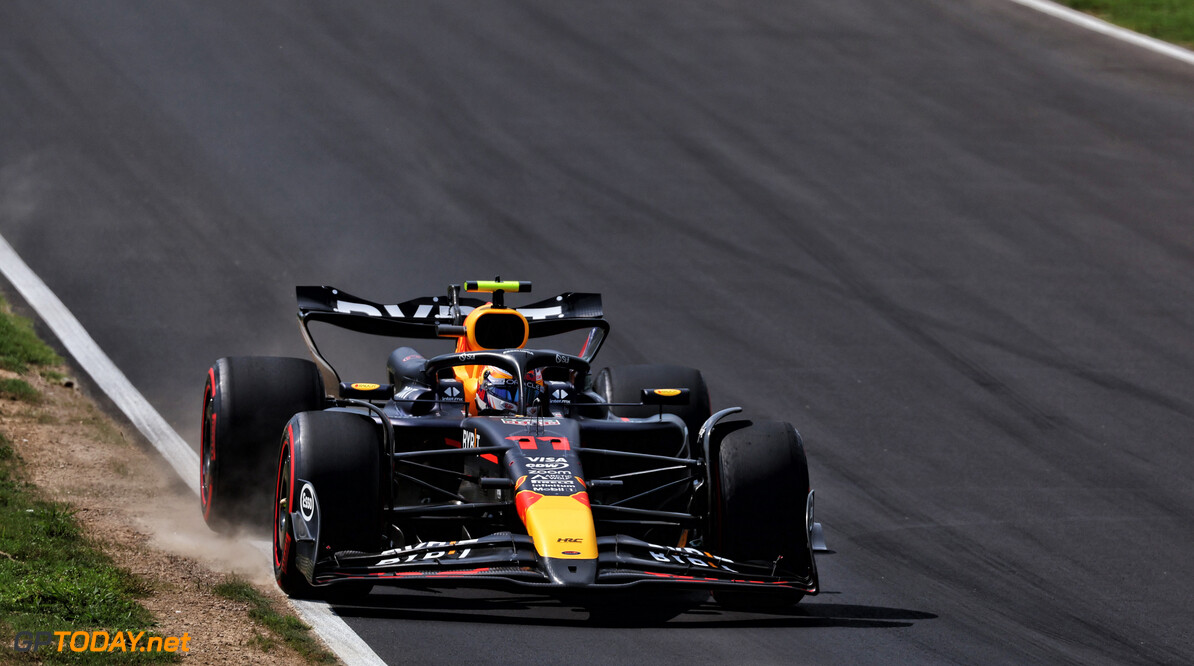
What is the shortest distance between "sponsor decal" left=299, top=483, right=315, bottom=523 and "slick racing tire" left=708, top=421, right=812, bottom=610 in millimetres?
2373

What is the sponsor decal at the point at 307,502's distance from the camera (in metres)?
9.22

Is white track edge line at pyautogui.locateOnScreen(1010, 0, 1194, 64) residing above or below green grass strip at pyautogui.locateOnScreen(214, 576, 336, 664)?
above

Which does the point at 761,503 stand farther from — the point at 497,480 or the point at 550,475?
the point at 497,480

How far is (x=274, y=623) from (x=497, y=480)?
4.95 ft

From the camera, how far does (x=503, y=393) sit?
1092 cm

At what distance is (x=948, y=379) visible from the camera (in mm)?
16188

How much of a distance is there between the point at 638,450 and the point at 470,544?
2.06 meters

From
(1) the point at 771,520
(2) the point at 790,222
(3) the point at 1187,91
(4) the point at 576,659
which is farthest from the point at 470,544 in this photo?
(3) the point at 1187,91

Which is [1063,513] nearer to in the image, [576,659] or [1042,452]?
[1042,452]

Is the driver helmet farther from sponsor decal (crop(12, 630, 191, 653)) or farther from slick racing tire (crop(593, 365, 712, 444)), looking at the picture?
sponsor decal (crop(12, 630, 191, 653))

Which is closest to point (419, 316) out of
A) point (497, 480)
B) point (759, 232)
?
point (497, 480)

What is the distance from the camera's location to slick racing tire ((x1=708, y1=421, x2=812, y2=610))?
973cm

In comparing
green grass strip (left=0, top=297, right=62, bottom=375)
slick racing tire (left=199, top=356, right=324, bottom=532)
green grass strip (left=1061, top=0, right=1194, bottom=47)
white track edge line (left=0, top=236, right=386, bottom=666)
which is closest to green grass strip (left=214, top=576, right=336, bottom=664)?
white track edge line (left=0, top=236, right=386, bottom=666)

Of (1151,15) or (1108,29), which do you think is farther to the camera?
(1151,15)
